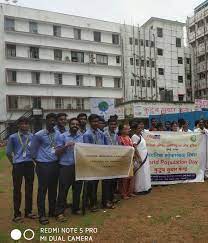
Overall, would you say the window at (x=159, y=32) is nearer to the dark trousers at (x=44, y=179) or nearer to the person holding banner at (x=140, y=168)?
the person holding banner at (x=140, y=168)

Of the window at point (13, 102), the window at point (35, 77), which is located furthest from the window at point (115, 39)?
the window at point (13, 102)

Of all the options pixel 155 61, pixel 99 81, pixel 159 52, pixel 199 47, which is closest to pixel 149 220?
Result: pixel 99 81

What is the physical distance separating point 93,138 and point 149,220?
1.87 m

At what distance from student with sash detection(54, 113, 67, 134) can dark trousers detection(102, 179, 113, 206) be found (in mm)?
1410

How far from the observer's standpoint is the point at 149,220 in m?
6.87

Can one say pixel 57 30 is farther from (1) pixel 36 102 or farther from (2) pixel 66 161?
(2) pixel 66 161

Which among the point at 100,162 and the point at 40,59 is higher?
the point at 40,59

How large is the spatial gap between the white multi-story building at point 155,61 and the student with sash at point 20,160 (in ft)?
153

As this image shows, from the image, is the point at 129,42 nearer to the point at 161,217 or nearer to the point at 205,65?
the point at 205,65

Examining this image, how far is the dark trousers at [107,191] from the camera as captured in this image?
794 centimetres

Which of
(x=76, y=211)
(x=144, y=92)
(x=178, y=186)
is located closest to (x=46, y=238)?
(x=76, y=211)

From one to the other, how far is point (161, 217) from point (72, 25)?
1815 inches

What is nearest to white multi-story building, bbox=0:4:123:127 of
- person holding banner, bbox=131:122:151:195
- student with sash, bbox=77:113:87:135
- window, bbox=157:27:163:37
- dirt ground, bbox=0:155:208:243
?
A: window, bbox=157:27:163:37

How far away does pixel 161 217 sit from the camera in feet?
23.0
